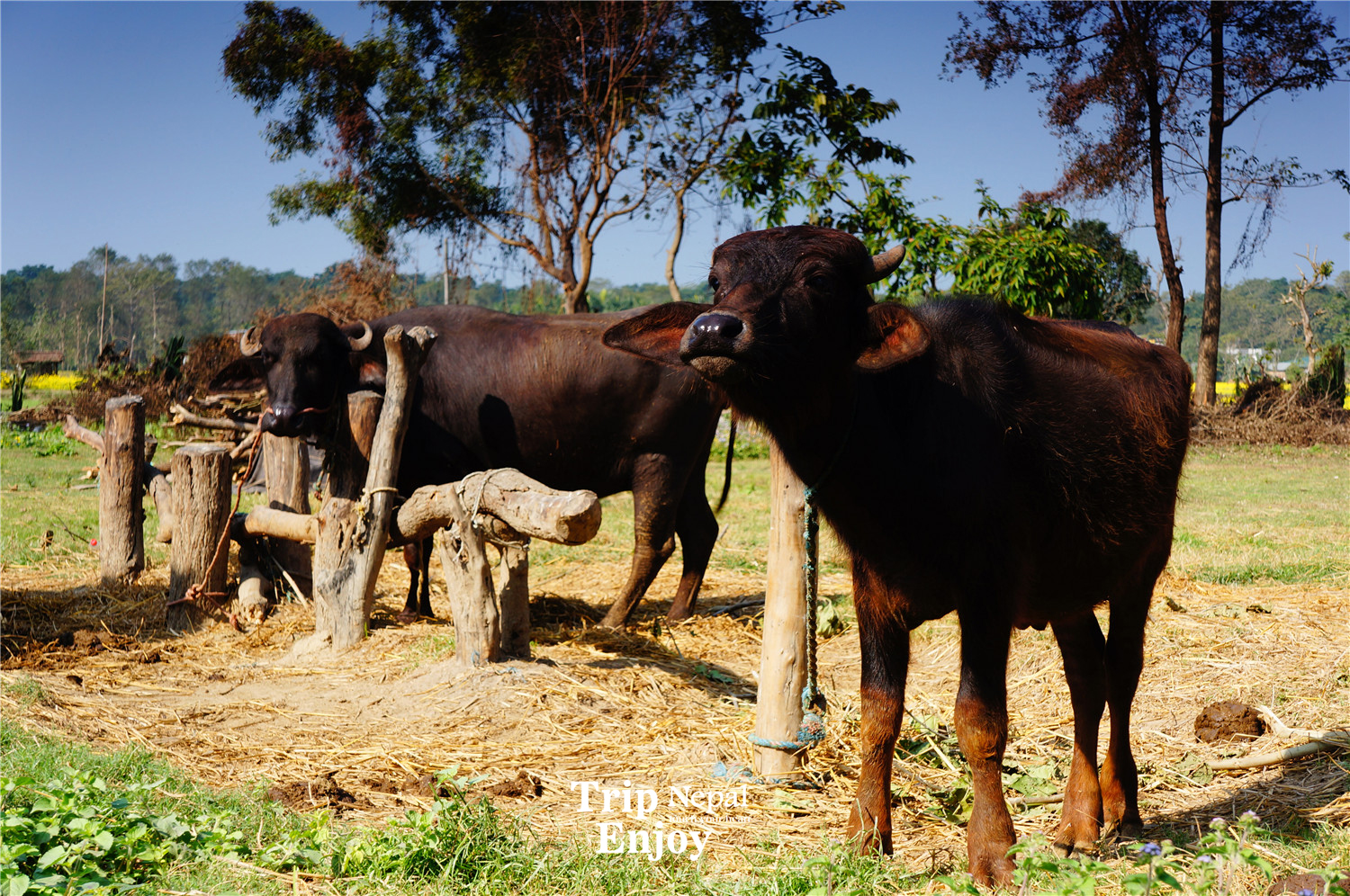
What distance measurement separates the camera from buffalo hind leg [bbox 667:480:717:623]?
7.24 m

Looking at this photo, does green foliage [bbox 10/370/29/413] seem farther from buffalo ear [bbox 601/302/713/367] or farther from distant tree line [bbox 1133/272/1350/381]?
distant tree line [bbox 1133/272/1350/381]

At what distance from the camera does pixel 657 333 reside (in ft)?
10.1

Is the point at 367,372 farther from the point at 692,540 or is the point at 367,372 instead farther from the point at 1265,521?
the point at 1265,521

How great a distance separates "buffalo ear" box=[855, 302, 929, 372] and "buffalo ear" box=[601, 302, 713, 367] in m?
0.54

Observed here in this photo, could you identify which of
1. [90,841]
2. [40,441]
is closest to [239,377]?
[90,841]

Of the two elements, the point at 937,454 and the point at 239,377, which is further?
the point at 239,377

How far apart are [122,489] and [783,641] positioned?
18.1ft

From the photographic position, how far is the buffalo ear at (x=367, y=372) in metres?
6.89

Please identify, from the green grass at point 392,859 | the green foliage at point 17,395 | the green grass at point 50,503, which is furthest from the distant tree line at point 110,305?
the green grass at point 392,859

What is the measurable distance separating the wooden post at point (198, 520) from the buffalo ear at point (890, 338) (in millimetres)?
5387

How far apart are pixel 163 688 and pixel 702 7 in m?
13.1

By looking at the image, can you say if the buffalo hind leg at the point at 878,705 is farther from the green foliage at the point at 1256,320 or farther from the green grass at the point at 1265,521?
the green foliage at the point at 1256,320

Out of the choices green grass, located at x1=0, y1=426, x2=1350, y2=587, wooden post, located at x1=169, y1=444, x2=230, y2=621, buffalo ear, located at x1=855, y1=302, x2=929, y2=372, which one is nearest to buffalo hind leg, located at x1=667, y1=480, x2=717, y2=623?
green grass, located at x1=0, y1=426, x2=1350, y2=587

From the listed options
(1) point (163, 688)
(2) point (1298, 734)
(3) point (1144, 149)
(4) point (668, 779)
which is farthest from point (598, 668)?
(3) point (1144, 149)
